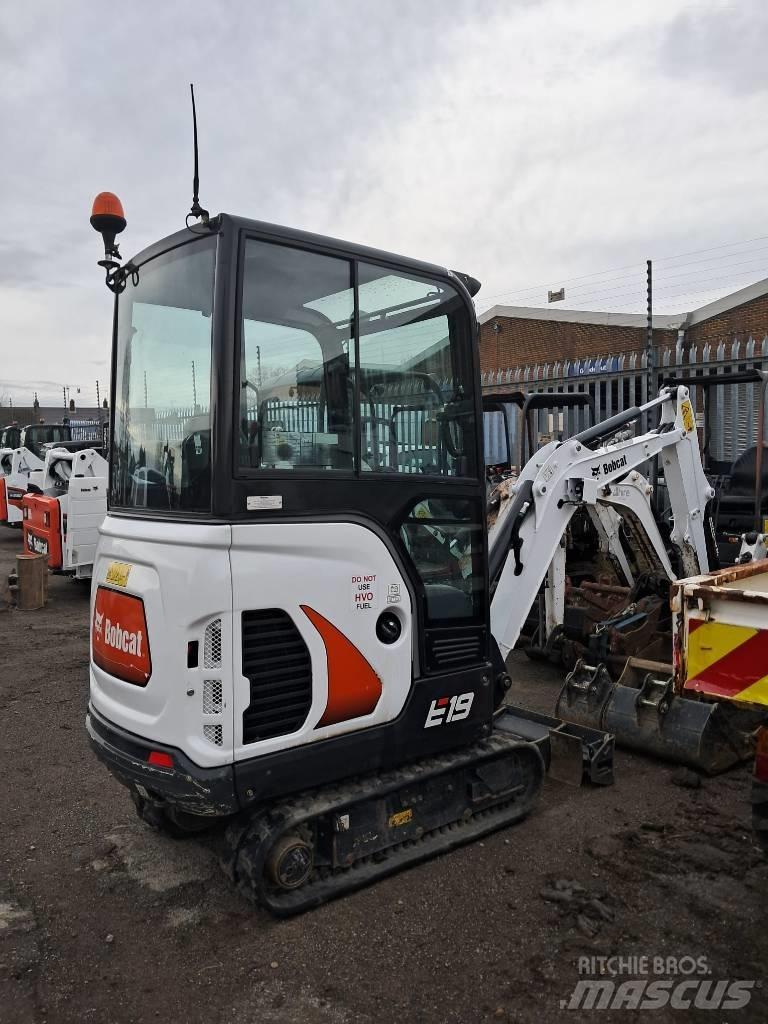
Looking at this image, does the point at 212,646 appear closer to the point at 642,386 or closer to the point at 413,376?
the point at 413,376

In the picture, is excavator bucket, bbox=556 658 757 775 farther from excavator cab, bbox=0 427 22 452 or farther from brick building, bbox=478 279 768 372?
excavator cab, bbox=0 427 22 452

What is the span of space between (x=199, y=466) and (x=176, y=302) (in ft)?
2.42

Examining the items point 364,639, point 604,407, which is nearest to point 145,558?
point 364,639

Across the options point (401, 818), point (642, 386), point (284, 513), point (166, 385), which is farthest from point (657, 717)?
point (642, 386)

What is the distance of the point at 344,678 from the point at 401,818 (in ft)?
2.48

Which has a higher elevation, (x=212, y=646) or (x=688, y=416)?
(x=688, y=416)

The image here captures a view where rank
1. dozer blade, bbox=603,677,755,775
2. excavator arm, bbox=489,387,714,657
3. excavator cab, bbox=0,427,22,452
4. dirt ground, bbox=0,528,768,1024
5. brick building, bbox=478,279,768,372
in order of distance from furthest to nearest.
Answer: excavator cab, bbox=0,427,22,452 → brick building, bbox=478,279,768,372 → excavator arm, bbox=489,387,714,657 → dozer blade, bbox=603,677,755,775 → dirt ground, bbox=0,528,768,1024

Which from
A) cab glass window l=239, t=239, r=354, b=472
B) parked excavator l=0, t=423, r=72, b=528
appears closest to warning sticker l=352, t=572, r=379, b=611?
cab glass window l=239, t=239, r=354, b=472

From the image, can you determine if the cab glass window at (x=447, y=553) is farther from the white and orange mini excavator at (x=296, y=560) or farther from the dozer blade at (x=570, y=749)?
the dozer blade at (x=570, y=749)

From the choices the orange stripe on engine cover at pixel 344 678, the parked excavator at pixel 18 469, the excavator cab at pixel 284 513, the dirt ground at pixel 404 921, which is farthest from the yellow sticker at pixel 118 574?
the parked excavator at pixel 18 469

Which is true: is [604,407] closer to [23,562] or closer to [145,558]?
[23,562]

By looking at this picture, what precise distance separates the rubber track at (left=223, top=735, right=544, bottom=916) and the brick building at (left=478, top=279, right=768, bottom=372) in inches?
362

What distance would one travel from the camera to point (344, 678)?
124 inches

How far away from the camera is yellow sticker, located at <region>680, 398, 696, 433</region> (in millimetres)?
5773
